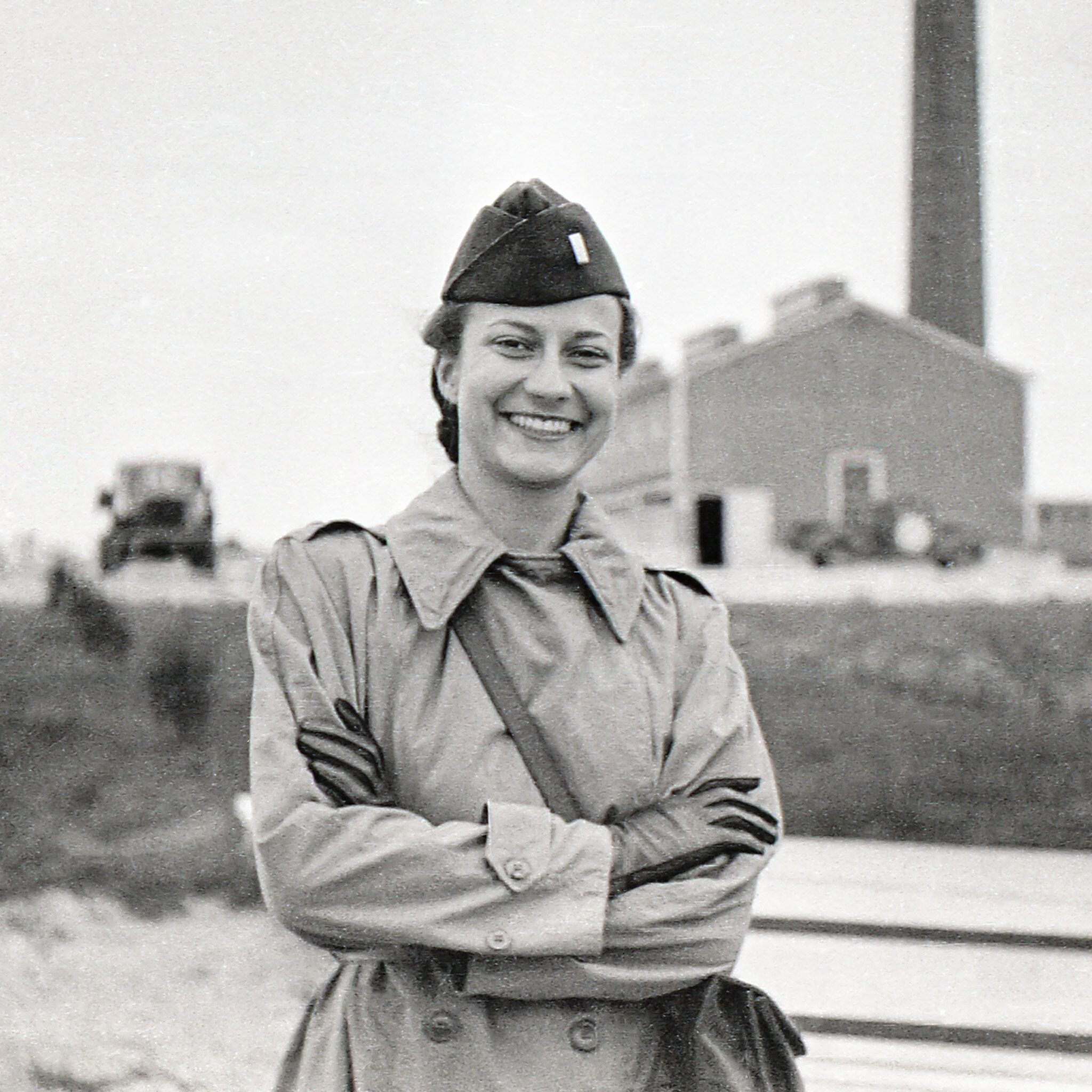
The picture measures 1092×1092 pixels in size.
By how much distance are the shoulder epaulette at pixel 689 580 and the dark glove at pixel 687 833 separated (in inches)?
11.0

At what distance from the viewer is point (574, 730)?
134 cm

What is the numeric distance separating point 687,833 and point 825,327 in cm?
325

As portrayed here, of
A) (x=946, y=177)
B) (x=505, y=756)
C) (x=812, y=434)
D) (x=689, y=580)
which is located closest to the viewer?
(x=505, y=756)

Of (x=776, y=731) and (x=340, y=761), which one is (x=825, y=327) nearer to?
(x=776, y=731)

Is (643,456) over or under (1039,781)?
over

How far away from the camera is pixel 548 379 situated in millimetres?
1331

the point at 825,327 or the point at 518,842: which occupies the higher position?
the point at 825,327

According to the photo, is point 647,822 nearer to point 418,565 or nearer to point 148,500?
point 418,565

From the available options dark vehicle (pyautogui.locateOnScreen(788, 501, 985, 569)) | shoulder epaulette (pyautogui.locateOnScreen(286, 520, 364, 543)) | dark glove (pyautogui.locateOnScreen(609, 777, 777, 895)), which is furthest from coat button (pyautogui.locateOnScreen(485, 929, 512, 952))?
dark vehicle (pyautogui.locateOnScreen(788, 501, 985, 569))

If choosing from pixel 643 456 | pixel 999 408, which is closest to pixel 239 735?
pixel 643 456

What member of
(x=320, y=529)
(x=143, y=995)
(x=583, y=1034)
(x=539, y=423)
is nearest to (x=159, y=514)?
(x=143, y=995)

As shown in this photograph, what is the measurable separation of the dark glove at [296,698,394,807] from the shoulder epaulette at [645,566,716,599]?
18.4 inches

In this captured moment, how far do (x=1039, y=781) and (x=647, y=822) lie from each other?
356 cm

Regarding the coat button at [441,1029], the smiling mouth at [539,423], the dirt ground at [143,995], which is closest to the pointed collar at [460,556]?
the smiling mouth at [539,423]
